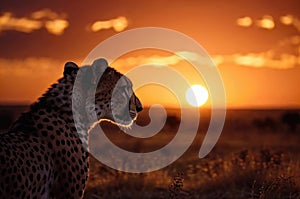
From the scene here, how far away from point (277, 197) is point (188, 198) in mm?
1084

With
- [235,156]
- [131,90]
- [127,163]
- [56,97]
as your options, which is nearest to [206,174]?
[235,156]

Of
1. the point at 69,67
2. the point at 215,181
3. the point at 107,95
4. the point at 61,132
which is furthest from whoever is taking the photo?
the point at 215,181

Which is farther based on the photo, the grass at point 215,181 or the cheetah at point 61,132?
the grass at point 215,181

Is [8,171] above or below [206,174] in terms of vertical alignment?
below

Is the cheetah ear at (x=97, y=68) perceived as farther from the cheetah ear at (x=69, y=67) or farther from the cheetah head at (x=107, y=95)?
the cheetah ear at (x=69, y=67)

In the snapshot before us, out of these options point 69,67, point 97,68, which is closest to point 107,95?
point 97,68

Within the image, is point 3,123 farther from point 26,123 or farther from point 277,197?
point 26,123

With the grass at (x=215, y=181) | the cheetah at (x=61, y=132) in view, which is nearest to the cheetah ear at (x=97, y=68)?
the cheetah at (x=61, y=132)

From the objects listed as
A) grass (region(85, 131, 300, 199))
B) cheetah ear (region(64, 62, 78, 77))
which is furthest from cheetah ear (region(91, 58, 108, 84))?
grass (region(85, 131, 300, 199))

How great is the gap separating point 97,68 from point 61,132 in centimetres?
87

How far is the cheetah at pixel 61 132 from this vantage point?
520 cm

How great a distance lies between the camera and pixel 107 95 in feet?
22.1

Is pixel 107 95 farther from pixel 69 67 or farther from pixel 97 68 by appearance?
pixel 69 67

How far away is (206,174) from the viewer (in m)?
10.9
